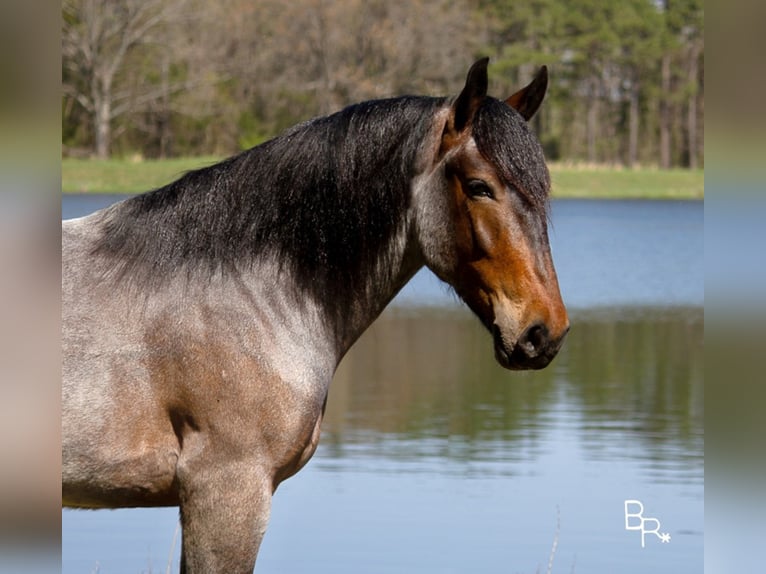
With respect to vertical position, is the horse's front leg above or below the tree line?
below

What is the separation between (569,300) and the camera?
1953 cm

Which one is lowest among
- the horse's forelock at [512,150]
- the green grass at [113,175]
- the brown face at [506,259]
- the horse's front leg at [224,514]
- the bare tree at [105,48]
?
the horse's front leg at [224,514]

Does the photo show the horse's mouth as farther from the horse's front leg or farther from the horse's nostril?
the horse's front leg

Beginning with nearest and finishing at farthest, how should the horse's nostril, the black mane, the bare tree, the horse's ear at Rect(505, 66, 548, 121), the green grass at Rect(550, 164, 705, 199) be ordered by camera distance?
1. the horse's nostril
2. the black mane
3. the horse's ear at Rect(505, 66, 548, 121)
4. the green grass at Rect(550, 164, 705, 199)
5. the bare tree

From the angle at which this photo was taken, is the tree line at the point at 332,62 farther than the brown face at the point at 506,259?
Yes

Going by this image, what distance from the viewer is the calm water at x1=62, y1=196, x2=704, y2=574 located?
6641mm

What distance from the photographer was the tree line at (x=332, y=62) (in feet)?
143

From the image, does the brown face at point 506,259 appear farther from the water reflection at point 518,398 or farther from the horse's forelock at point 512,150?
the water reflection at point 518,398

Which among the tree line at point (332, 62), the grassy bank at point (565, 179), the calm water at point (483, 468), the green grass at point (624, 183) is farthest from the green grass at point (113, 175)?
the calm water at point (483, 468)

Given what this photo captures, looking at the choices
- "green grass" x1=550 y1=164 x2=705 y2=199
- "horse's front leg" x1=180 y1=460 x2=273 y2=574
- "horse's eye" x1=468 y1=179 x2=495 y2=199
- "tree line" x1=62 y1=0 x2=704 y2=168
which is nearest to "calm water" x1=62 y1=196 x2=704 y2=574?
"horse's front leg" x1=180 y1=460 x2=273 y2=574

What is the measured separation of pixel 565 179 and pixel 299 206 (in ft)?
128

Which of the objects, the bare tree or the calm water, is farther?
the bare tree
